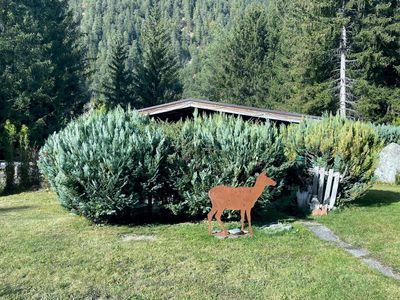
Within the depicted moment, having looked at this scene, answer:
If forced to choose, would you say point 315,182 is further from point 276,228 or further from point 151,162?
point 151,162

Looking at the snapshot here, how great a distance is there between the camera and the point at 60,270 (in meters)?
5.74

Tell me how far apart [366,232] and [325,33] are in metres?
23.9

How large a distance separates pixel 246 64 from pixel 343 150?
124ft

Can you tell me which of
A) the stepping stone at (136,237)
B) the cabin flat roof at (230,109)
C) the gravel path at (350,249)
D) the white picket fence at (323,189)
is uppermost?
the cabin flat roof at (230,109)

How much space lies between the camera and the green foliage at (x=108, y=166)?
7.86 meters

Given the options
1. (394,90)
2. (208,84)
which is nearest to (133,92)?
(208,84)

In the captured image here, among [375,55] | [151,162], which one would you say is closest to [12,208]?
[151,162]

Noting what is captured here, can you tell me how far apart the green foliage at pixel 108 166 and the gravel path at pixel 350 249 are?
3.02 meters

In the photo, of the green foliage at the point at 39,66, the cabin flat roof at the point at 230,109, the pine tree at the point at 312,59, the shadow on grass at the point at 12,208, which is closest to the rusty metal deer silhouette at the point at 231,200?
the shadow on grass at the point at 12,208

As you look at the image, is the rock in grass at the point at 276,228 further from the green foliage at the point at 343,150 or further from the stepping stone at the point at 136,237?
the green foliage at the point at 343,150

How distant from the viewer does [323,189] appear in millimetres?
10297

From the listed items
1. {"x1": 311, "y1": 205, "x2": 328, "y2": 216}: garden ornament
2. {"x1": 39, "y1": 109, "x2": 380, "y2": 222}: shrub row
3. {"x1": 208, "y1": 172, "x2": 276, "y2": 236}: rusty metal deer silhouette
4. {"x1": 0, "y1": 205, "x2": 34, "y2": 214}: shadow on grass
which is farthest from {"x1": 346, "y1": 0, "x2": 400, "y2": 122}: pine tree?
{"x1": 208, "y1": 172, "x2": 276, "y2": 236}: rusty metal deer silhouette

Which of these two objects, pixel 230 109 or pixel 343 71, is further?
pixel 343 71

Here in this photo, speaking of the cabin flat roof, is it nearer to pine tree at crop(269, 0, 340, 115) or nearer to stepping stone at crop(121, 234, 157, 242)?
stepping stone at crop(121, 234, 157, 242)
